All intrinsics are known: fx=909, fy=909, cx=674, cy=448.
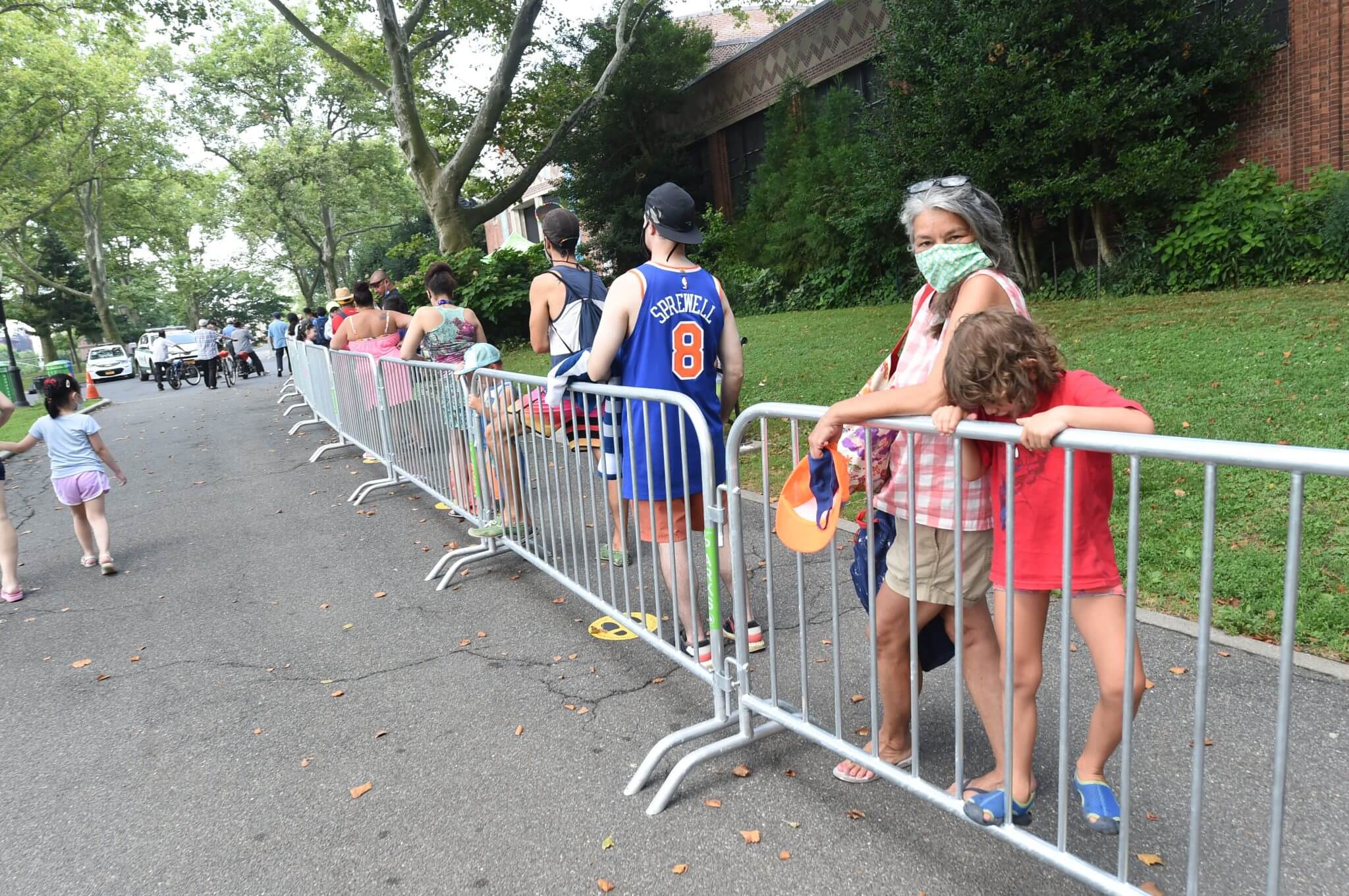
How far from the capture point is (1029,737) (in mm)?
2475

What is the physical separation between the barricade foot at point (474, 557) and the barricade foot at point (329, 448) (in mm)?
5315

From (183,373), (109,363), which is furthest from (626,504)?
(109,363)

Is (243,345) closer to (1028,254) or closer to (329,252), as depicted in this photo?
(329,252)

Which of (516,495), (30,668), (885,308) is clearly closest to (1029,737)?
(516,495)

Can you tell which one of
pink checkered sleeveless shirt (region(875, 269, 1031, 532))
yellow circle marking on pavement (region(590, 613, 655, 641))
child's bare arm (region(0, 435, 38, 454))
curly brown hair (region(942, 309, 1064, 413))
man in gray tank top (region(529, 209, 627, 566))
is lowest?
yellow circle marking on pavement (region(590, 613, 655, 641))

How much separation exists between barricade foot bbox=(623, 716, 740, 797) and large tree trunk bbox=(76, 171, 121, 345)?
149ft

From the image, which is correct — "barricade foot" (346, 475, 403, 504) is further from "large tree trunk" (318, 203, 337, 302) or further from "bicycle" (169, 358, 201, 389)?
"large tree trunk" (318, 203, 337, 302)

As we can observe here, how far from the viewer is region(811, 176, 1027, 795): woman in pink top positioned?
248 cm

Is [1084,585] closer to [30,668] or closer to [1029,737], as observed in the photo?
[1029,737]

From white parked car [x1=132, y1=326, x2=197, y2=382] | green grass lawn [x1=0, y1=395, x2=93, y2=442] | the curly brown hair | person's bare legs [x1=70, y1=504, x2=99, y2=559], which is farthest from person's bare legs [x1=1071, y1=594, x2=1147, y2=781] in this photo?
white parked car [x1=132, y1=326, x2=197, y2=382]

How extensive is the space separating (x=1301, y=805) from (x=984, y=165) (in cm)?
1297

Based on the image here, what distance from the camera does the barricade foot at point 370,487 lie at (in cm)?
806

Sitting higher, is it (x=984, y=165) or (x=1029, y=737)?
(x=984, y=165)

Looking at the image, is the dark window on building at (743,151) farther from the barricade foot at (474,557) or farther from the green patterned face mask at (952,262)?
the green patterned face mask at (952,262)
